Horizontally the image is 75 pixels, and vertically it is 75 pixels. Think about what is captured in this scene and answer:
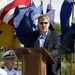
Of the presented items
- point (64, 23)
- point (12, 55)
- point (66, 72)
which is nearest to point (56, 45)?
point (12, 55)

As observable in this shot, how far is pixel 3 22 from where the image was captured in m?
10.4

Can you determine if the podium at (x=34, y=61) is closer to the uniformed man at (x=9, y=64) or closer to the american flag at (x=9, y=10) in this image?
the uniformed man at (x=9, y=64)

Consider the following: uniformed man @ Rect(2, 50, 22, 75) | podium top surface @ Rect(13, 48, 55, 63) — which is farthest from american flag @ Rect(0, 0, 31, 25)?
podium top surface @ Rect(13, 48, 55, 63)

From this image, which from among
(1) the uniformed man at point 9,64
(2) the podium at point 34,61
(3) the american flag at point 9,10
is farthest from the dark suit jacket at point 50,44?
(3) the american flag at point 9,10

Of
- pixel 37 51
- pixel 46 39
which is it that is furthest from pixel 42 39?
pixel 37 51

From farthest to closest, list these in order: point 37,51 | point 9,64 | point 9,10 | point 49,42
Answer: point 9,10 < point 9,64 < point 49,42 < point 37,51

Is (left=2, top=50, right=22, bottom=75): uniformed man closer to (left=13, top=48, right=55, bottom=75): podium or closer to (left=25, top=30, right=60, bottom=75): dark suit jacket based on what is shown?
(left=25, top=30, right=60, bottom=75): dark suit jacket

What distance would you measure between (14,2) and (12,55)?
5515 millimetres

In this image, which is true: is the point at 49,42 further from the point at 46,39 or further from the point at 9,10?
the point at 9,10

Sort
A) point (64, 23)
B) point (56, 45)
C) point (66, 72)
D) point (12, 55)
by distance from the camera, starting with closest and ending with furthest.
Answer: point (56, 45)
point (12, 55)
point (64, 23)
point (66, 72)

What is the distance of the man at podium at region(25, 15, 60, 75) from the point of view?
4801mm

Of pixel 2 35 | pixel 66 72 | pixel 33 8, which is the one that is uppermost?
pixel 33 8

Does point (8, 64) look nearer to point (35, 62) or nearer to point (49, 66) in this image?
point (49, 66)

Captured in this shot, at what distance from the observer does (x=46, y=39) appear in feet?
16.0
